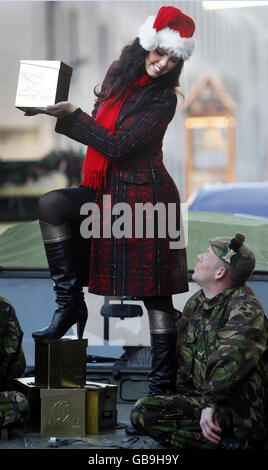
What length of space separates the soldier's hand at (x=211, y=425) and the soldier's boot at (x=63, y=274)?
2.55 feet

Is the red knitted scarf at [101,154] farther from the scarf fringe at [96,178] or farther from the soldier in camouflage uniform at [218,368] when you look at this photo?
the soldier in camouflage uniform at [218,368]

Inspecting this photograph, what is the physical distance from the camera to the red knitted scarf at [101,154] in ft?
11.2

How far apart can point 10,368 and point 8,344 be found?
5.1 inches

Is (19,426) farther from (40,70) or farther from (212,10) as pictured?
(212,10)

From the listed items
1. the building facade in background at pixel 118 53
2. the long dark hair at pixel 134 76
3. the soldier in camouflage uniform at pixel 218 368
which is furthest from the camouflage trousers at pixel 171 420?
the building facade in background at pixel 118 53

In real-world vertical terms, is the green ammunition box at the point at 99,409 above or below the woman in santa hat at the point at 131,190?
below

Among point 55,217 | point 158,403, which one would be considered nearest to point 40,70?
point 55,217

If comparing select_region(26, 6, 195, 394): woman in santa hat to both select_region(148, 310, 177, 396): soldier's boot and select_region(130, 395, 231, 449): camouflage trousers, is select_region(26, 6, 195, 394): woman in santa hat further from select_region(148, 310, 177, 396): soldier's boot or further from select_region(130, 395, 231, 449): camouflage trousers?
select_region(130, 395, 231, 449): camouflage trousers

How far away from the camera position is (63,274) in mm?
3422

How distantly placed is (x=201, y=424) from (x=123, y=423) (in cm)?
74

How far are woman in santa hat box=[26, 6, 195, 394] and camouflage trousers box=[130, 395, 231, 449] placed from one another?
17 cm

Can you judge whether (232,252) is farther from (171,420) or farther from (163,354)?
(171,420)

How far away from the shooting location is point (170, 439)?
3.16 metres

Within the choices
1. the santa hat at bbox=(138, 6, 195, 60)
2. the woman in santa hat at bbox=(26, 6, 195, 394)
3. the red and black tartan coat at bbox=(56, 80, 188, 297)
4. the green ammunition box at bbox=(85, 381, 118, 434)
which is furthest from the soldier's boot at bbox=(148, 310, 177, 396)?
the santa hat at bbox=(138, 6, 195, 60)
